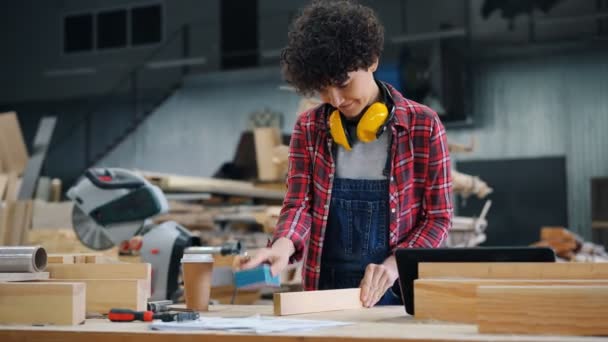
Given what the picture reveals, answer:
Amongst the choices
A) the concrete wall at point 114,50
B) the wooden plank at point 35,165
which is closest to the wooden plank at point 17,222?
the wooden plank at point 35,165

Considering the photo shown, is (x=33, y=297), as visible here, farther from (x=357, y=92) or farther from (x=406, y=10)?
(x=406, y=10)

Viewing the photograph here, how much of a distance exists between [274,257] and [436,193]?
2.06 feet

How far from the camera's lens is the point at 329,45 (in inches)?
88.4

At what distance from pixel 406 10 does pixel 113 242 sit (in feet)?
32.4

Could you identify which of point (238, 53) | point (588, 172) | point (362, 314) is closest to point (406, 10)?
point (238, 53)

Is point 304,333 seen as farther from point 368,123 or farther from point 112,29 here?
point 112,29

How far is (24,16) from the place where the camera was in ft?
50.0

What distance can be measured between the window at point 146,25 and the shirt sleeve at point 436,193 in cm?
1255

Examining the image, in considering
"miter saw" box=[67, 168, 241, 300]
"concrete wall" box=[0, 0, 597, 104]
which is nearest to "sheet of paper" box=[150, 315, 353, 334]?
"miter saw" box=[67, 168, 241, 300]

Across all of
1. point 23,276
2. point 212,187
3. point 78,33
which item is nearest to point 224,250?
point 23,276

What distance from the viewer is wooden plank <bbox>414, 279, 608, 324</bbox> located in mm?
1520

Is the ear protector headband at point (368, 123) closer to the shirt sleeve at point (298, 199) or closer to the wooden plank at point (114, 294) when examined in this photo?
the shirt sleeve at point (298, 199)

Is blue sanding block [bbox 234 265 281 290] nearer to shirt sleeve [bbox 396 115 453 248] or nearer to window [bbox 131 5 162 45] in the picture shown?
shirt sleeve [bbox 396 115 453 248]

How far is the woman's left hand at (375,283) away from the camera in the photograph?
2.03m
